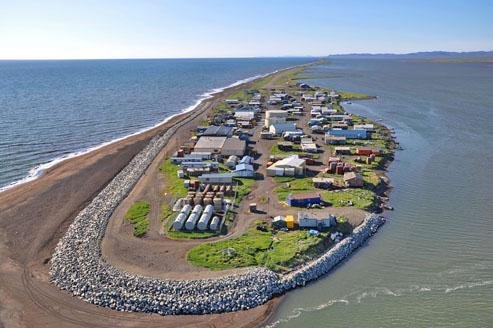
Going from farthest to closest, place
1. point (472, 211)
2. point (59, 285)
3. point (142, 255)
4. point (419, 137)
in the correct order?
point (419, 137)
point (472, 211)
point (142, 255)
point (59, 285)

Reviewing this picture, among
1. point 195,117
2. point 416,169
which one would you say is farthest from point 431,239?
point 195,117

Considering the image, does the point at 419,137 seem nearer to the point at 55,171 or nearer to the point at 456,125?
the point at 456,125

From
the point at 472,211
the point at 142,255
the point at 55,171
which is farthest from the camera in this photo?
the point at 55,171

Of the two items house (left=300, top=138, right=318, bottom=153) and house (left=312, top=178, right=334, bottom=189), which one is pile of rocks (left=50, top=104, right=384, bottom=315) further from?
house (left=300, top=138, right=318, bottom=153)

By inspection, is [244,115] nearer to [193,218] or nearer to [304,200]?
[304,200]

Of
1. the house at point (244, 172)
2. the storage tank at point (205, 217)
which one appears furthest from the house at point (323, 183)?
the storage tank at point (205, 217)

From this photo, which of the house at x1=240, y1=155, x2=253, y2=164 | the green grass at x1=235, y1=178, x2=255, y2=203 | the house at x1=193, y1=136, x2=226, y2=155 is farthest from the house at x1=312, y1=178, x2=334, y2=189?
the house at x1=193, y1=136, x2=226, y2=155

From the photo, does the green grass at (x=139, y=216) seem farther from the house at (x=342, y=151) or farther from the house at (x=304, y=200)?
the house at (x=342, y=151)
